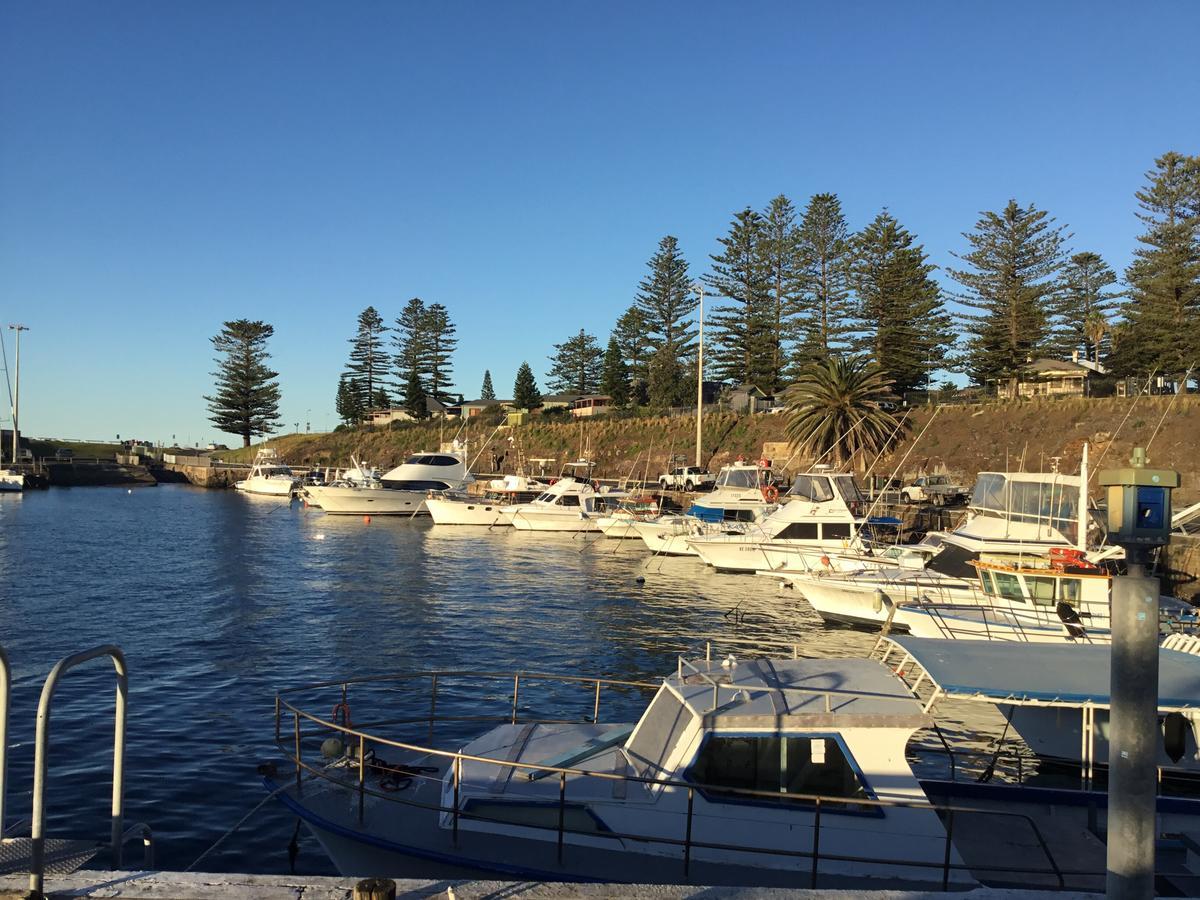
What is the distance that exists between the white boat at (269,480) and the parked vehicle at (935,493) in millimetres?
59961

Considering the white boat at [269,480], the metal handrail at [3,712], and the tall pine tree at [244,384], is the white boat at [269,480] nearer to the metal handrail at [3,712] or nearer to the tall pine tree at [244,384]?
the tall pine tree at [244,384]

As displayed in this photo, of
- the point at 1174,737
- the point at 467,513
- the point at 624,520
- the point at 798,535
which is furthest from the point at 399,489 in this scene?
the point at 1174,737

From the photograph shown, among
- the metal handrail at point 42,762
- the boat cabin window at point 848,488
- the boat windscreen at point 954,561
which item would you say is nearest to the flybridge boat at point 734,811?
the metal handrail at point 42,762

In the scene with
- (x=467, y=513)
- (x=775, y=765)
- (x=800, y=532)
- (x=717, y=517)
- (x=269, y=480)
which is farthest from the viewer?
(x=269, y=480)

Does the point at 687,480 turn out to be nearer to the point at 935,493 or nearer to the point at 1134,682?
the point at 935,493

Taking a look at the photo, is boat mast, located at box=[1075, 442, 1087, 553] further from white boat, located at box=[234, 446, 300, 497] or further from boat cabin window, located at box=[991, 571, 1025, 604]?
white boat, located at box=[234, 446, 300, 497]

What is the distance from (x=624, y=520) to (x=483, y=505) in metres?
12.8

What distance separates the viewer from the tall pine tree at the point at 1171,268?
185ft

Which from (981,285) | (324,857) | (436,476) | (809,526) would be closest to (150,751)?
(324,857)

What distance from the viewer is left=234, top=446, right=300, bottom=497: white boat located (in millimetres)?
88000

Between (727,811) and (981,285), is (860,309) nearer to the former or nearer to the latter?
(981,285)

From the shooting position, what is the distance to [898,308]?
6538 cm

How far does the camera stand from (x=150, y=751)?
1425 centimetres

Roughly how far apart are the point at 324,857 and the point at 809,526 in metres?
25.5
